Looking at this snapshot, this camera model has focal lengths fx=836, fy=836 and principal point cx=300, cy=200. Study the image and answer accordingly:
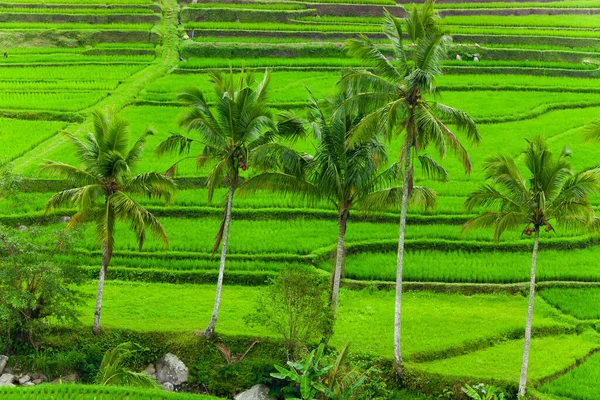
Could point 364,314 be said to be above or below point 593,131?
below

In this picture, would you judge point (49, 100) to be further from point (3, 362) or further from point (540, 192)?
point (540, 192)

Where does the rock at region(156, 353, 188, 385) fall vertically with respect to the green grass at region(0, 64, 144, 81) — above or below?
below

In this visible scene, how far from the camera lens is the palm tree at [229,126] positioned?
54.0 feet

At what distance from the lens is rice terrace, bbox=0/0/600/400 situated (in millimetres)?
15625

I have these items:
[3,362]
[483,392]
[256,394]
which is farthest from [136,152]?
[483,392]

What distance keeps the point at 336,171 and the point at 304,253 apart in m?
5.12

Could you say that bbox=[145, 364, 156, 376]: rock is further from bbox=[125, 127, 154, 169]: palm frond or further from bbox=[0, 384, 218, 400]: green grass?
bbox=[125, 127, 154, 169]: palm frond

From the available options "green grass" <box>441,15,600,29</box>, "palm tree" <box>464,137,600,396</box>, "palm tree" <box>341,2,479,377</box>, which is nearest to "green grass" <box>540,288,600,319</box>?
"palm tree" <box>464,137,600,396</box>

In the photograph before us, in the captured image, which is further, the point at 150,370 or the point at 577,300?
the point at 577,300

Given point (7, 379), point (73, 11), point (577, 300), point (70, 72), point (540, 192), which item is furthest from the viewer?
point (73, 11)

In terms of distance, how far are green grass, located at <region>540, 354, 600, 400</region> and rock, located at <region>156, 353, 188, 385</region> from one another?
699 cm

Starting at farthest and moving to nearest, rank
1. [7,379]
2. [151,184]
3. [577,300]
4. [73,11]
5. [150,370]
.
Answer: [73,11] < [577,300] < [151,184] < [150,370] < [7,379]

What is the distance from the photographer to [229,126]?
54.5ft

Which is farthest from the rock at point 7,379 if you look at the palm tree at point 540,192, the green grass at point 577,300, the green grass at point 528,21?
the green grass at point 528,21
